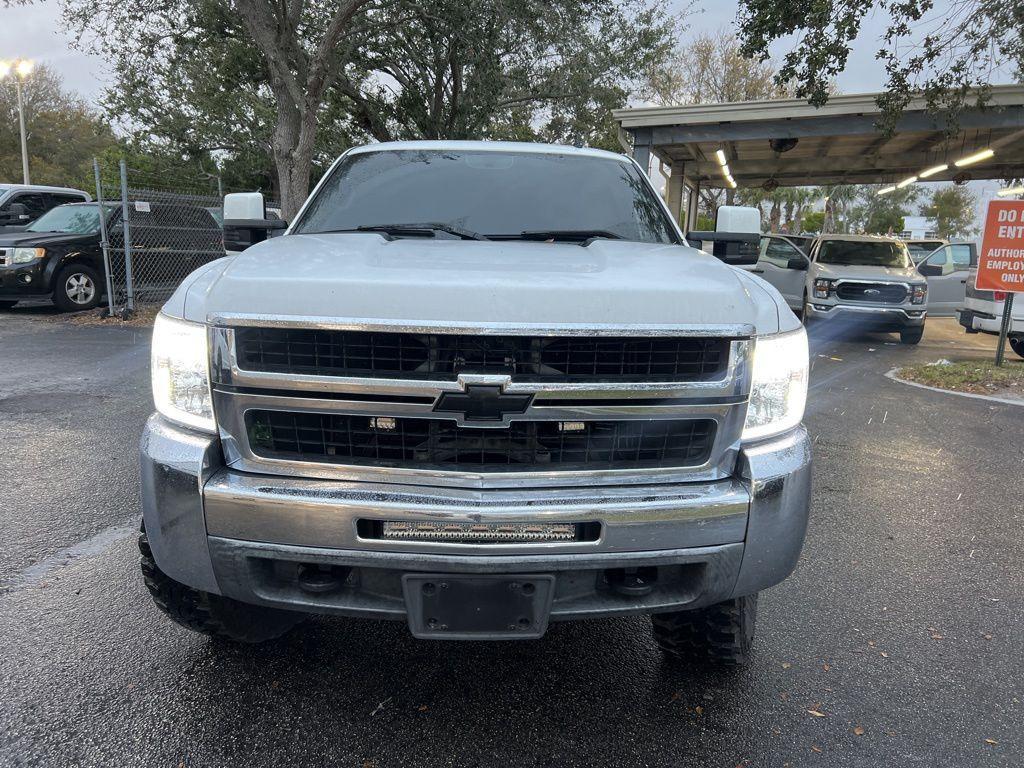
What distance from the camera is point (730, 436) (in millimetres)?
2111

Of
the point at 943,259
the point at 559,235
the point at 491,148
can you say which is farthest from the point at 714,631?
the point at 943,259

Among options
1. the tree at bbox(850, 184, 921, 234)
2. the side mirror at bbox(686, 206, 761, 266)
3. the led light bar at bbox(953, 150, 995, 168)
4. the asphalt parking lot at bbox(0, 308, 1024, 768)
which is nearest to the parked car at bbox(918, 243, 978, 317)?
the led light bar at bbox(953, 150, 995, 168)

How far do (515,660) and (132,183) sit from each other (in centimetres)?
1291

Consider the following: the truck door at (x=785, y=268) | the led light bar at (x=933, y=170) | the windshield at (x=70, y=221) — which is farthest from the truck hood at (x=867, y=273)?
the windshield at (x=70, y=221)

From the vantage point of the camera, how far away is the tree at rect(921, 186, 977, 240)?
219ft

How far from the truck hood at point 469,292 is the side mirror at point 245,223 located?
→ 1.26 metres

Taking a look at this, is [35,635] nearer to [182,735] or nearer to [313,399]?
[182,735]

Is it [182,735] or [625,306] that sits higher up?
[625,306]

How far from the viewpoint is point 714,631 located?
2451 mm

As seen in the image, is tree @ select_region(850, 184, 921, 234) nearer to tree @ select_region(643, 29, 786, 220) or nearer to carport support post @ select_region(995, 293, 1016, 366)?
tree @ select_region(643, 29, 786, 220)

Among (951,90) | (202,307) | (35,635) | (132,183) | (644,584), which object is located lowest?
(35,635)

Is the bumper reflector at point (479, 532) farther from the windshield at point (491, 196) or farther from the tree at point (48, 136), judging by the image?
the tree at point (48, 136)

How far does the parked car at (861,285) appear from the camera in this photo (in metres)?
12.5

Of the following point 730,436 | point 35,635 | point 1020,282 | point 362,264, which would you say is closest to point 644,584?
point 730,436
